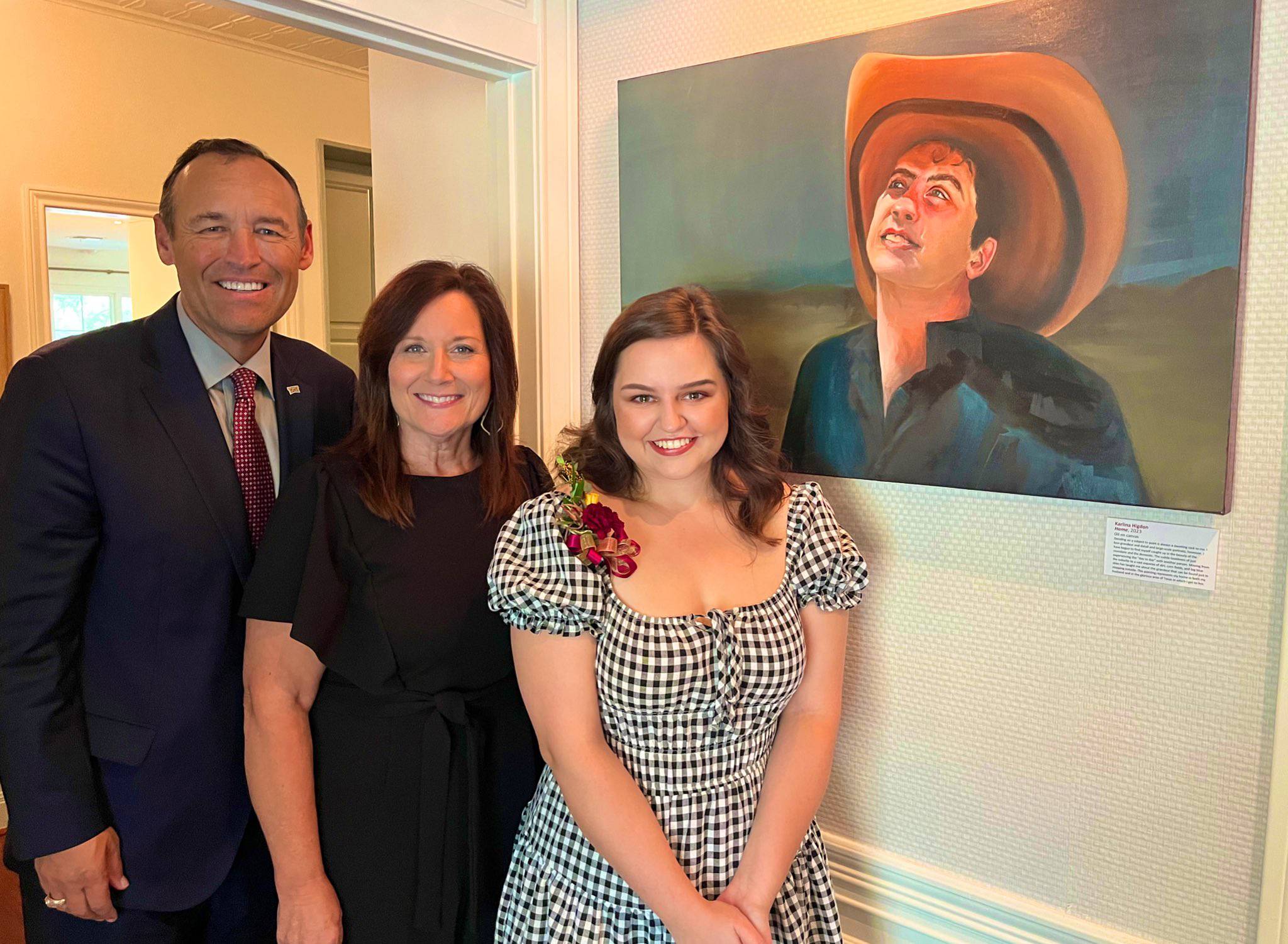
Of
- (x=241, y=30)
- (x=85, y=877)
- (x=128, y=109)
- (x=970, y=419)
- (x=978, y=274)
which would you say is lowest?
(x=85, y=877)

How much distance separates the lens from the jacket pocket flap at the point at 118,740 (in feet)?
4.74

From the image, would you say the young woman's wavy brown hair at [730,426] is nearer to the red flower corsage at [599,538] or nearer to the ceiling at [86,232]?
the red flower corsage at [599,538]

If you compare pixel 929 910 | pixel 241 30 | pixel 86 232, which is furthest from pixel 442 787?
pixel 86 232

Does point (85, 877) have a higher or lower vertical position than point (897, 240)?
lower

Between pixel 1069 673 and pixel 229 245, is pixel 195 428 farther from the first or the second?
pixel 1069 673

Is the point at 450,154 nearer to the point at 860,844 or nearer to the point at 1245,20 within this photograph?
the point at 1245,20

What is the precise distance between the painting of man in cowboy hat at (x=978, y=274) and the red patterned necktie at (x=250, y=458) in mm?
957

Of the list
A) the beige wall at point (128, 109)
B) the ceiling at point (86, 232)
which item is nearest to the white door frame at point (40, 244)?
the beige wall at point (128, 109)

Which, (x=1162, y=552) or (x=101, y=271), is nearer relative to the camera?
(x=1162, y=552)

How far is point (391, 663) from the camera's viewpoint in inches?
57.3

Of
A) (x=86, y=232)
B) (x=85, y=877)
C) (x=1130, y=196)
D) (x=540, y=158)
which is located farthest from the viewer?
(x=86, y=232)

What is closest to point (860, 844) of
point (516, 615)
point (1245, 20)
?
point (516, 615)

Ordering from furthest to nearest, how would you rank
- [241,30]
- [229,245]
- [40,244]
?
[241,30] → [40,244] → [229,245]

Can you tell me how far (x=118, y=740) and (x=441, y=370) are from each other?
2.45 feet
